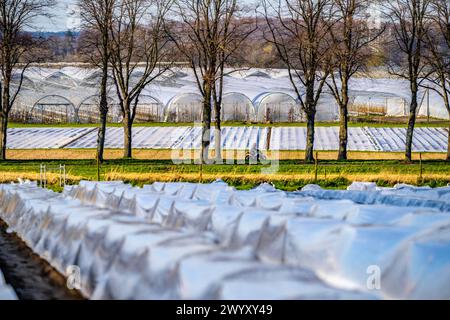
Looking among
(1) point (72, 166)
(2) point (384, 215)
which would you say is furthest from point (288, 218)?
(1) point (72, 166)

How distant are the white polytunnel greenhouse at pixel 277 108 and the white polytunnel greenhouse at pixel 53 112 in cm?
1298

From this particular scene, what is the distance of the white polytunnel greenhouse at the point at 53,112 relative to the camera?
50500mm

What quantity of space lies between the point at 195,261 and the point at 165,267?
0.46 meters

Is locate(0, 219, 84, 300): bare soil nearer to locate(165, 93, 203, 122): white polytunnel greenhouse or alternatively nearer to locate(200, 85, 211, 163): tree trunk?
locate(200, 85, 211, 163): tree trunk

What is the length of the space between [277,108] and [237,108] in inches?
106

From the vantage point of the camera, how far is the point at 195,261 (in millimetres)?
6762

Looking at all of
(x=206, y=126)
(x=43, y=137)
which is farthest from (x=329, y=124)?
(x=43, y=137)

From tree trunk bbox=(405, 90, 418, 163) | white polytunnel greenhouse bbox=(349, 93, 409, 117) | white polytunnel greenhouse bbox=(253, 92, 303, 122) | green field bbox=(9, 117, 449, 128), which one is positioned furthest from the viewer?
white polytunnel greenhouse bbox=(349, 93, 409, 117)

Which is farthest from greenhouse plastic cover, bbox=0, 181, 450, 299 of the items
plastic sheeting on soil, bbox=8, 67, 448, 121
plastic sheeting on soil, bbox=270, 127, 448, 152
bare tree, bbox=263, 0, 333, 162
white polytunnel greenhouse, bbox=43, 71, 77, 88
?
white polytunnel greenhouse, bbox=43, 71, 77, 88

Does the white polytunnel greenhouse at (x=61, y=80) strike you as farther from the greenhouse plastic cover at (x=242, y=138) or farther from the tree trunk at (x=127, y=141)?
the tree trunk at (x=127, y=141)

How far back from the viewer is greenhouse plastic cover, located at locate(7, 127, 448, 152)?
3800 centimetres

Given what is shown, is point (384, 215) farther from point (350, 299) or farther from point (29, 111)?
point (29, 111)

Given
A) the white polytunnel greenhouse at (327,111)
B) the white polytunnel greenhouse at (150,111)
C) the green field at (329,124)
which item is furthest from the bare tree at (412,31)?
the white polytunnel greenhouse at (150,111)

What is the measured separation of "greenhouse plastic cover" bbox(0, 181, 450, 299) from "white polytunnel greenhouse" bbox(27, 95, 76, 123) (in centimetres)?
3955
